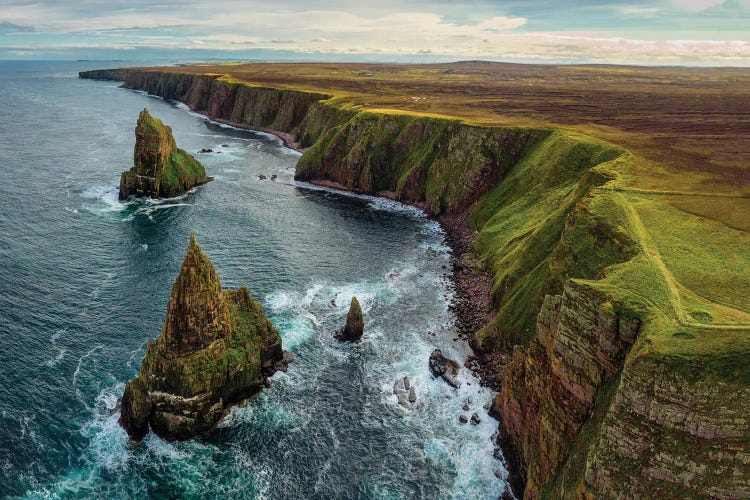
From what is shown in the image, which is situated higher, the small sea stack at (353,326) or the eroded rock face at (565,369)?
the eroded rock face at (565,369)

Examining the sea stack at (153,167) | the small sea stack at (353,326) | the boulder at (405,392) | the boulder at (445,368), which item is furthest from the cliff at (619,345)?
the sea stack at (153,167)

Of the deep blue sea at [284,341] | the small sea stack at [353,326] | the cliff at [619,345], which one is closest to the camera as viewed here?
the cliff at [619,345]

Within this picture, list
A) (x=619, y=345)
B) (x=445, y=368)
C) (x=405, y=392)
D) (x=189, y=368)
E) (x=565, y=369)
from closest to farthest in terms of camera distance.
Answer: (x=619, y=345), (x=565, y=369), (x=189, y=368), (x=405, y=392), (x=445, y=368)

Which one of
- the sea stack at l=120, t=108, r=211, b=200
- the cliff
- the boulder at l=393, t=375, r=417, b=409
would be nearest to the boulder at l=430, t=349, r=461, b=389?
the boulder at l=393, t=375, r=417, b=409

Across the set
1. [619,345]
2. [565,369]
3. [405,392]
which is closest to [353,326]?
[405,392]

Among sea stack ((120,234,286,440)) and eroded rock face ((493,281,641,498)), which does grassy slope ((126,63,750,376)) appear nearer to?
eroded rock face ((493,281,641,498))

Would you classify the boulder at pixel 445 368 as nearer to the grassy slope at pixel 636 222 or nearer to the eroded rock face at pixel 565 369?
the grassy slope at pixel 636 222

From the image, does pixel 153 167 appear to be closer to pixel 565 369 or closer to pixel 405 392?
pixel 405 392
